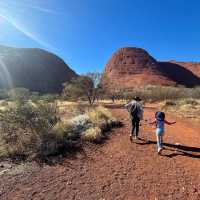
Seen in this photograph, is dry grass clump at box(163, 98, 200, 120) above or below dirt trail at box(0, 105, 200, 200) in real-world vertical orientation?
above

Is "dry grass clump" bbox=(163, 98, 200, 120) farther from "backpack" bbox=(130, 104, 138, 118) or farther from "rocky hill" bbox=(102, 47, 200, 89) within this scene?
"rocky hill" bbox=(102, 47, 200, 89)

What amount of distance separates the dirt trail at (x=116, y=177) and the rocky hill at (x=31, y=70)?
61.1m

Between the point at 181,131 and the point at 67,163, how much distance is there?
19.1ft

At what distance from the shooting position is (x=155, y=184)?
172 inches

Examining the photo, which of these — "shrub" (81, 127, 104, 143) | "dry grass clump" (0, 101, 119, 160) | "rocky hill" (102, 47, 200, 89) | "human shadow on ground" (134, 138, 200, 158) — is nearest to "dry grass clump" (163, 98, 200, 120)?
"human shadow on ground" (134, 138, 200, 158)

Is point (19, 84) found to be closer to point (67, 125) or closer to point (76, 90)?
point (76, 90)

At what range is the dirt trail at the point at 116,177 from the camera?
407 cm

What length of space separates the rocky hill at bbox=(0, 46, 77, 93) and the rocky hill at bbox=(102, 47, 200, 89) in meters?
20.3

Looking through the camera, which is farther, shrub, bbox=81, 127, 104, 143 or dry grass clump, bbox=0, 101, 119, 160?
shrub, bbox=81, 127, 104, 143

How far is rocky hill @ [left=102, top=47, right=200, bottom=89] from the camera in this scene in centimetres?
7454

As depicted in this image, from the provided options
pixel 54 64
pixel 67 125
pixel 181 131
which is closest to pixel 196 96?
pixel 181 131

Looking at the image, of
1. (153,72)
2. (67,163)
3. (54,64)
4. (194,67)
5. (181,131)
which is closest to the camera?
(67,163)

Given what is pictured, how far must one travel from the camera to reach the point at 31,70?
240 ft

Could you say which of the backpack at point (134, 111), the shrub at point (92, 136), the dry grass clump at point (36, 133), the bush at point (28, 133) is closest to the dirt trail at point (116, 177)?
the shrub at point (92, 136)
